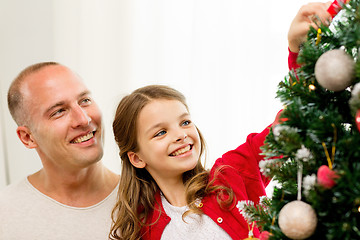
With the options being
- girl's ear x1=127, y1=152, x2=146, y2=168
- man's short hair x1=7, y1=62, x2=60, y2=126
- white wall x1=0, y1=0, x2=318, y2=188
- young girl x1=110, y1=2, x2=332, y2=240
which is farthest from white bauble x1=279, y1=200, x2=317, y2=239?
white wall x1=0, y1=0, x2=318, y2=188

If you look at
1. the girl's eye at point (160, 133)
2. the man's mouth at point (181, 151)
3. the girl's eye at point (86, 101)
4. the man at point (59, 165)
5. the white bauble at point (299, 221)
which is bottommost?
the man at point (59, 165)

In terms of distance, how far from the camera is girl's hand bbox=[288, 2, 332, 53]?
0.92 metres

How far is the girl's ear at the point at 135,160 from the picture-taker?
1448mm

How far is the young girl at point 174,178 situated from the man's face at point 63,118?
0.83 feet

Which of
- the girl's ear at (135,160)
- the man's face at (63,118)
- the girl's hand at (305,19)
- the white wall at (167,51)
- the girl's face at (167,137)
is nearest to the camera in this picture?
the girl's hand at (305,19)

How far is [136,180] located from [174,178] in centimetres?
15

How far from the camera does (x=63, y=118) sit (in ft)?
5.58

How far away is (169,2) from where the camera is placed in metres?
2.42

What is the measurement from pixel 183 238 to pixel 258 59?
1.16 m

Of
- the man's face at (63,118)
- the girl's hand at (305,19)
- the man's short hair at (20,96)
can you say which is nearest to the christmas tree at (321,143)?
the girl's hand at (305,19)

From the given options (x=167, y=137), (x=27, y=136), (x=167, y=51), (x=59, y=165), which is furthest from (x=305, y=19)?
(x=167, y=51)

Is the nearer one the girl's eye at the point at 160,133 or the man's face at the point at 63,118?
the girl's eye at the point at 160,133

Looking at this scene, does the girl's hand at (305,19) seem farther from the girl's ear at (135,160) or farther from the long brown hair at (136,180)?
the girl's ear at (135,160)

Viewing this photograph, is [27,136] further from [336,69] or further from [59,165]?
[336,69]
